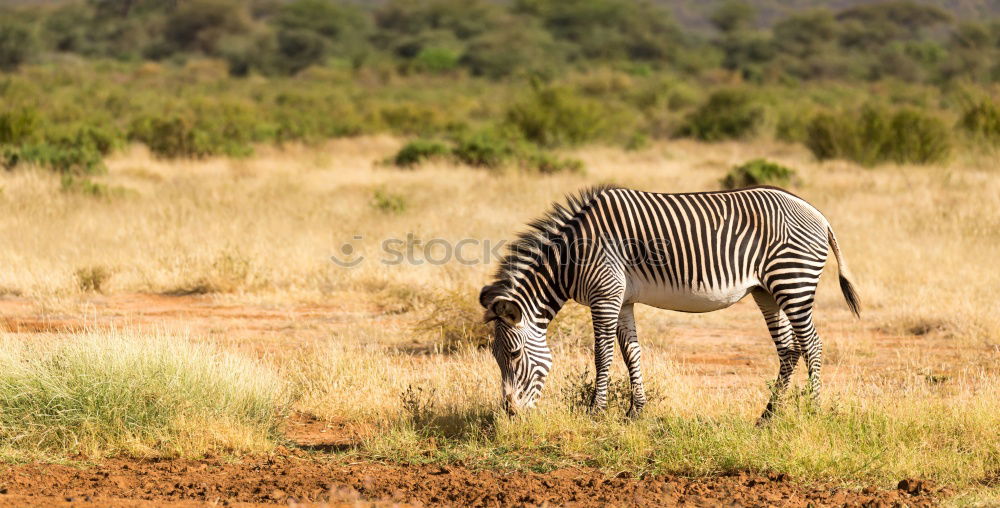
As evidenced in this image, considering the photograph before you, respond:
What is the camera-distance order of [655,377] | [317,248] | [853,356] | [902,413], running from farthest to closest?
1. [317,248]
2. [853,356]
3. [655,377]
4. [902,413]

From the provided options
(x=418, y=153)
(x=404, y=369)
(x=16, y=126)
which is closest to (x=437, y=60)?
(x=16, y=126)

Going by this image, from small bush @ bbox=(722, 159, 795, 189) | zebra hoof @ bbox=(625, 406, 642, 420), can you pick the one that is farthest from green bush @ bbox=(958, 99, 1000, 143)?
zebra hoof @ bbox=(625, 406, 642, 420)

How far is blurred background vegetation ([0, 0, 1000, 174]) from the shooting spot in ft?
77.9

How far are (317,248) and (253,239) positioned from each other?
2.89 ft

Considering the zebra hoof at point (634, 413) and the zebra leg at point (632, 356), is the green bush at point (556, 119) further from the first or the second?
the zebra hoof at point (634, 413)

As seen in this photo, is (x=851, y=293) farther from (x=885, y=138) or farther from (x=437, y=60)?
(x=437, y=60)

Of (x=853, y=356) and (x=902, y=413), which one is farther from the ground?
(x=902, y=413)

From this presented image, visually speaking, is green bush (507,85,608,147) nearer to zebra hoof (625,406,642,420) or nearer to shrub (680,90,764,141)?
shrub (680,90,764,141)

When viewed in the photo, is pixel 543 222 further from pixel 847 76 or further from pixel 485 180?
pixel 847 76

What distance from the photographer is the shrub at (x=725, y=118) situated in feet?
104

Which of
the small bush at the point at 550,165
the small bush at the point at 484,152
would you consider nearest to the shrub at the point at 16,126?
the small bush at the point at 484,152

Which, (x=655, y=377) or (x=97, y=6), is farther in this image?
(x=97, y=6)

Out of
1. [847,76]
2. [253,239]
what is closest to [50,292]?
[253,239]

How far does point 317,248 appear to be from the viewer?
13.8m
